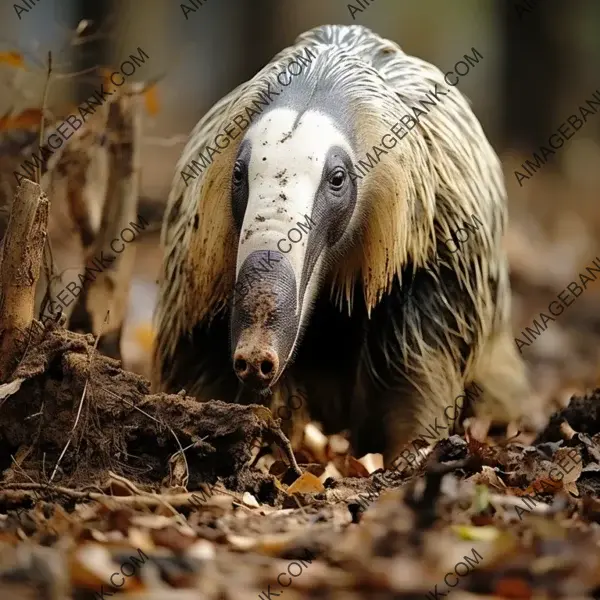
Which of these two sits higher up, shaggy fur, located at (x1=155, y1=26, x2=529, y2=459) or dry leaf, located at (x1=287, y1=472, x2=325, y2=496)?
shaggy fur, located at (x1=155, y1=26, x2=529, y2=459)

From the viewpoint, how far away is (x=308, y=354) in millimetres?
5793

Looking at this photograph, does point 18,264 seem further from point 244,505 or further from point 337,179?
point 337,179

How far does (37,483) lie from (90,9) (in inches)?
370

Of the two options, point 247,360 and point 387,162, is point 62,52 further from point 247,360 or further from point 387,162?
point 247,360

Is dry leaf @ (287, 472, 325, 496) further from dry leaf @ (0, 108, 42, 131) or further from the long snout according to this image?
dry leaf @ (0, 108, 42, 131)

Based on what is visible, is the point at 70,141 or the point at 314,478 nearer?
the point at 314,478

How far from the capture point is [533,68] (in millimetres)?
18156

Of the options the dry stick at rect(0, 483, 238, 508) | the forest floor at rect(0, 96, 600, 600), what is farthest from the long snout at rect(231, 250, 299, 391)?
the dry stick at rect(0, 483, 238, 508)

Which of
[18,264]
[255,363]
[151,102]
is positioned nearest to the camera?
[255,363]

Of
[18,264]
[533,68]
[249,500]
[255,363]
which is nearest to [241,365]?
[255,363]

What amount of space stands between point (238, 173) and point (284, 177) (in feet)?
1.09

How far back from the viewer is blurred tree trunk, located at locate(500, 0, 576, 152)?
17.7 meters

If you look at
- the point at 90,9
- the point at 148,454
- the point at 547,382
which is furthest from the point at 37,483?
the point at 90,9

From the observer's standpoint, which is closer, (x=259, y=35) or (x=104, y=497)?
(x=104, y=497)
